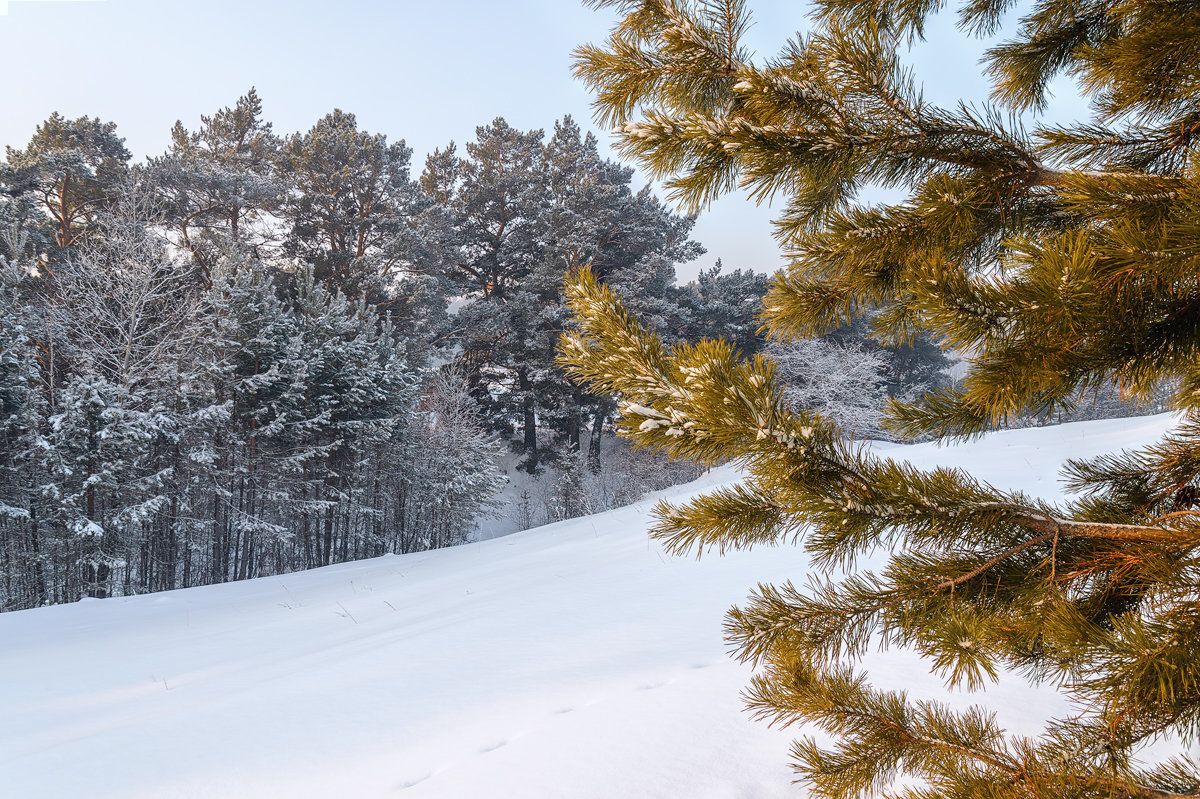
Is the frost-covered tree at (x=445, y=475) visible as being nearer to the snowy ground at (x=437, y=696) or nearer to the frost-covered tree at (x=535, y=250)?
the frost-covered tree at (x=535, y=250)

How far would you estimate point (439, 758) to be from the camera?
2.14 m

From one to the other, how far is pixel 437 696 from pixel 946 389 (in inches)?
99.9

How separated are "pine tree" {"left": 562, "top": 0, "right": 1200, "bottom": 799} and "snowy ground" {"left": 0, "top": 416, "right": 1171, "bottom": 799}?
3.01 feet

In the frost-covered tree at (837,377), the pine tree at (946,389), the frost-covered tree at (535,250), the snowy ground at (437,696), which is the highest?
the frost-covered tree at (535,250)

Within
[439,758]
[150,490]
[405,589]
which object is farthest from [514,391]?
[439,758]

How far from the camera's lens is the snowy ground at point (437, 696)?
2.03 m

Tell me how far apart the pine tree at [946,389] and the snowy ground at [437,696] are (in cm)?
92

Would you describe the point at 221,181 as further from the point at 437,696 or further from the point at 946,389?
the point at 946,389

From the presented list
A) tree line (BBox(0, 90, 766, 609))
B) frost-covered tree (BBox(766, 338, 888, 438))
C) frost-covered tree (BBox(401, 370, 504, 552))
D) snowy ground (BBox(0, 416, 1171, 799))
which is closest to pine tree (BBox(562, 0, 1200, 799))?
snowy ground (BBox(0, 416, 1171, 799))

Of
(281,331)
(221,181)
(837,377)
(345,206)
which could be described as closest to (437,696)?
(281,331)

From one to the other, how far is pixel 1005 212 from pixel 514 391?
22632 millimetres

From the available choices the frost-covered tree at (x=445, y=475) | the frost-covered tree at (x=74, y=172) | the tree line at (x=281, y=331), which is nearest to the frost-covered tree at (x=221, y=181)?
the tree line at (x=281, y=331)

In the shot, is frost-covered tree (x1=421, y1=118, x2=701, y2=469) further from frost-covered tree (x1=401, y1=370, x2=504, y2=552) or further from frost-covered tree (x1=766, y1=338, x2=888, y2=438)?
frost-covered tree (x1=766, y1=338, x2=888, y2=438)

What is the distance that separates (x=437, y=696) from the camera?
2.73m
